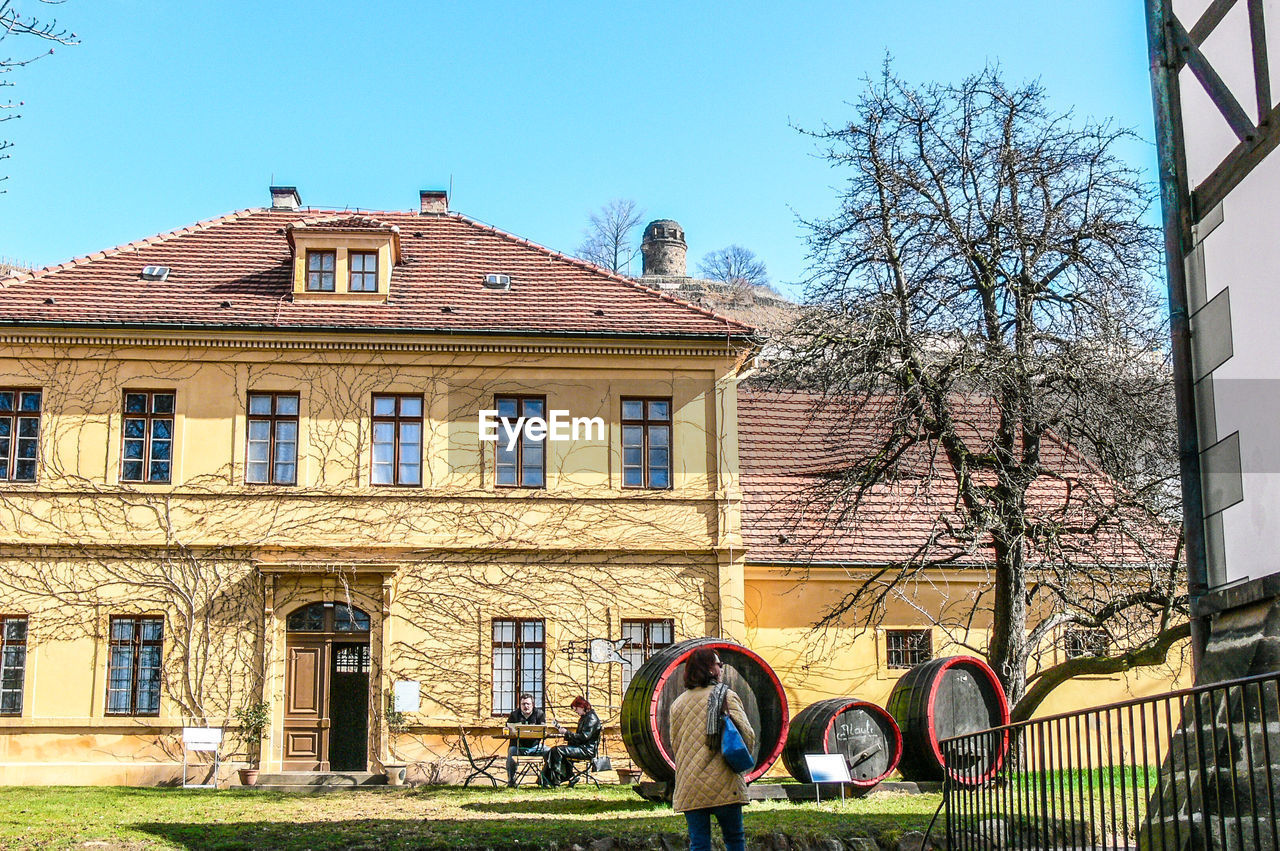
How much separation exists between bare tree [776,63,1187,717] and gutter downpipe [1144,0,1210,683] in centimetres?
979

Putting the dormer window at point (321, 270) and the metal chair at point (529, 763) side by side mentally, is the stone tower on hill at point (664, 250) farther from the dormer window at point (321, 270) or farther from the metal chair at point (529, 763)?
the metal chair at point (529, 763)

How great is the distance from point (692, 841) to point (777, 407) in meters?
19.9

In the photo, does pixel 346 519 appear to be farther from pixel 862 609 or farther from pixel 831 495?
pixel 862 609

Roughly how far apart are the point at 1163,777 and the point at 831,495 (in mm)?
12341

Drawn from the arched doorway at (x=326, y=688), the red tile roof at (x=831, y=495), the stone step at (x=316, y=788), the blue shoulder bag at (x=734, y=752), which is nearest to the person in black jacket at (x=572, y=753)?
the stone step at (x=316, y=788)

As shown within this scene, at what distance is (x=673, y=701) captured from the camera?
15.4m

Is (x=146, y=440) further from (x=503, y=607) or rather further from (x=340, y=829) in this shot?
(x=340, y=829)

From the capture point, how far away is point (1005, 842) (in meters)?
10.3

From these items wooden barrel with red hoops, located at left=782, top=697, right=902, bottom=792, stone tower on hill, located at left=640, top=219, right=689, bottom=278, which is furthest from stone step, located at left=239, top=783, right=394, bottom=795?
stone tower on hill, located at left=640, top=219, right=689, bottom=278

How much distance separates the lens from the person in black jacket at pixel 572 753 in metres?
19.8

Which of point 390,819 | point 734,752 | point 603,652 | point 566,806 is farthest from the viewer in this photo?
point 603,652

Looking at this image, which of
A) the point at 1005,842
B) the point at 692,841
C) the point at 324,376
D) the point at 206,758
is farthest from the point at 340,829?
the point at 324,376

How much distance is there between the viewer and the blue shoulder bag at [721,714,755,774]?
9.69 m

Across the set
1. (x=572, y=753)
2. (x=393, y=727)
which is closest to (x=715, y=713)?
(x=572, y=753)
